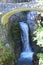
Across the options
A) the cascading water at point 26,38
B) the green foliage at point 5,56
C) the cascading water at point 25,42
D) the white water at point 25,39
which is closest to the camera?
the green foliage at point 5,56

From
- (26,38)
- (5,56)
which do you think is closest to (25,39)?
(26,38)

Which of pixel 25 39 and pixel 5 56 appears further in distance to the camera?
pixel 25 39

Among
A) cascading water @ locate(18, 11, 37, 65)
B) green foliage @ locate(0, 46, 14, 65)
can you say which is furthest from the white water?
green foliage @ locate(0, 46, 14, 65)

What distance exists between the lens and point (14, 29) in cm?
1581

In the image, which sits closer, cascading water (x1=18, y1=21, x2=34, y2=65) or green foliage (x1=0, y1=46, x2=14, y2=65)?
green foliage (x1=0, y1=46, x2=14, y2=65)

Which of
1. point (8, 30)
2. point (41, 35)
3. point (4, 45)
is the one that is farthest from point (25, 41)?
point (41, 35)

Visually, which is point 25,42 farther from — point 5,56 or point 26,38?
point 5,56

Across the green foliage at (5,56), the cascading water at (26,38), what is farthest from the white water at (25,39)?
the green foliage at (5,56)

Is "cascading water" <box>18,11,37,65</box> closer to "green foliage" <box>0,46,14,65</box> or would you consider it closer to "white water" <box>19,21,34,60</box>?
"white water" <box>19,21,34,60</box>

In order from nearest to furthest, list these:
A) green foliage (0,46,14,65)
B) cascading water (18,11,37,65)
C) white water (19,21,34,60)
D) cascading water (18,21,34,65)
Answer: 1. green foliage (0,46,14,65)
2. cascading water (18,11,37,65)
3. cascading water (18,21,34,65)
4. white water (19,21,34,60)

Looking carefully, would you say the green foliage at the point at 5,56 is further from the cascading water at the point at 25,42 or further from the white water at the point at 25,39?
the white water at the point at 25,39

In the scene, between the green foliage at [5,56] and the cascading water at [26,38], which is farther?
the cascading water at [26,38]

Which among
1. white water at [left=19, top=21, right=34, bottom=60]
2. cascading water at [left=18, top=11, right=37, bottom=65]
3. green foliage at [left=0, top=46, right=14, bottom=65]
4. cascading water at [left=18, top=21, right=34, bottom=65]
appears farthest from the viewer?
white water at [left=19, top=21, right=34, bottom=60]

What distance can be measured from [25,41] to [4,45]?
8.87 ft
